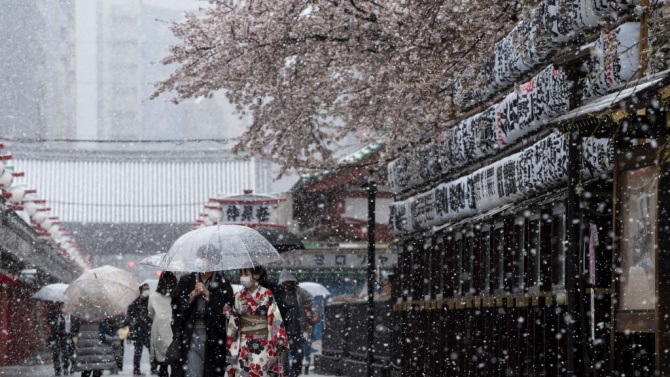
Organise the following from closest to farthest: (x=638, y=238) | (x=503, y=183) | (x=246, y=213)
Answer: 1. (x=638, y=238)
2. (x=503, y=183)
3. (x=246, y=213)

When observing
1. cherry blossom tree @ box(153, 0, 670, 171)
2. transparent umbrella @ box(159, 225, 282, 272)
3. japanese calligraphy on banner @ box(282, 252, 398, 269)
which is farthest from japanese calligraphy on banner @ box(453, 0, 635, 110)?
japanese calligraphy on banner @ box(282, 252, 398, 269)

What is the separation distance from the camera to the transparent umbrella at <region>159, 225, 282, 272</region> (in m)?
11.3

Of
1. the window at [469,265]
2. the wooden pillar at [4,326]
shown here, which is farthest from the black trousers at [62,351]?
the window at [469,265]

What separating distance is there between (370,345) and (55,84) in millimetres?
53636

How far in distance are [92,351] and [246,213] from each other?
61.0 ft

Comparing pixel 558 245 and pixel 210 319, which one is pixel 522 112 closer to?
pixel 558 245

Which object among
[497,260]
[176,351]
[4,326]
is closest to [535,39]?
[497,260]

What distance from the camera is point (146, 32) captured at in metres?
82.1

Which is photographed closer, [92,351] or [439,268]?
[92,351]

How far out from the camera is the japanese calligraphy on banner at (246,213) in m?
34.0

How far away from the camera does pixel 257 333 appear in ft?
35.2

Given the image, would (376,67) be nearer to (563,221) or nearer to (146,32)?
(563,221)

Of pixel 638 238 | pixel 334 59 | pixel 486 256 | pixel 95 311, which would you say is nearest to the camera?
pixel 638 238

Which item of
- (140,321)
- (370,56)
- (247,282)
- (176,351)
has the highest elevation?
(370,56)
